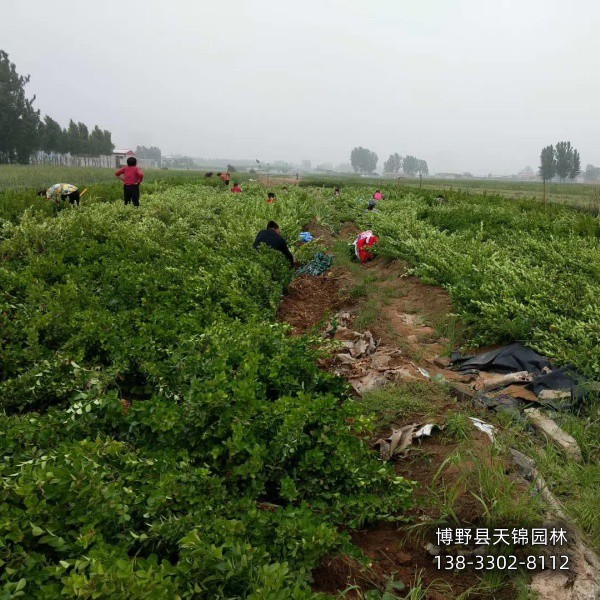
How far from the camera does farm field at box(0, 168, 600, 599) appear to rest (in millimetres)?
2006

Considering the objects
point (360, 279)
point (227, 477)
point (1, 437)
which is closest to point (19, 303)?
point (1, 437)

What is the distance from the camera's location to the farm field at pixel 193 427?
2.01 metres

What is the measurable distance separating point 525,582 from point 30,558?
7.36ft

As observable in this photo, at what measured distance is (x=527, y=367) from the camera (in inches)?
195

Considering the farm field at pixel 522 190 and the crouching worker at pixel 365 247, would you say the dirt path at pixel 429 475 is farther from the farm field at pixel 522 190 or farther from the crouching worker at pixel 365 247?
the farm field at pixel 522 190

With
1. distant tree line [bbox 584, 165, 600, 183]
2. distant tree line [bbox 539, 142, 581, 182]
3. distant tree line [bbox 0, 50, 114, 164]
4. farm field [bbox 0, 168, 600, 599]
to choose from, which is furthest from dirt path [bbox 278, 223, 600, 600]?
distant tree line [bbox 584, 165, 600, 183]

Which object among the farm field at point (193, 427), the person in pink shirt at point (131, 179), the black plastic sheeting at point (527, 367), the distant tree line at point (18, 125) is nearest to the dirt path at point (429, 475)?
the farm field at point (193, 427)

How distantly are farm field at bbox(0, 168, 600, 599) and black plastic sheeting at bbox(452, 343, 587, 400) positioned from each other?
0.44 ft

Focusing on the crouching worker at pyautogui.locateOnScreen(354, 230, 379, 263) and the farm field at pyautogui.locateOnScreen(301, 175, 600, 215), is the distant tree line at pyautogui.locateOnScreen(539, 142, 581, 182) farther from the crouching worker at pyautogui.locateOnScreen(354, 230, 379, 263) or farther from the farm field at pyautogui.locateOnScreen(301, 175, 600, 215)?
the crouching worker at pyautogui.locateOnScreen(354, 230, 379, 263)

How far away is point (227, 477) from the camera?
8.66ft

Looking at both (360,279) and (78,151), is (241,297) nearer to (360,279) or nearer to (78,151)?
(360,279)

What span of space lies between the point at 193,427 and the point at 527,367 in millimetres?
3628

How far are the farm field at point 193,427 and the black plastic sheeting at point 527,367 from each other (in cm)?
13

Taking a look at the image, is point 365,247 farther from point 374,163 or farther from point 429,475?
point 374,163
